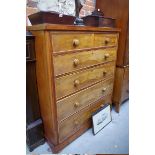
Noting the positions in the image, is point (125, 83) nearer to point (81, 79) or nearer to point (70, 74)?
point (81, 79)

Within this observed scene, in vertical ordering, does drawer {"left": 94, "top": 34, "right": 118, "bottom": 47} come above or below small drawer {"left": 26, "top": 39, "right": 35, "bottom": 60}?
above

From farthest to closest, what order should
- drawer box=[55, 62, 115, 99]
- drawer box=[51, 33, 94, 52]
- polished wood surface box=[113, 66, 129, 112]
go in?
polished wood surface box=[113, 66, 129, 112] < drawer box=[55, 62, 115, 99] < drawer box=[51, 33, 94, 52]

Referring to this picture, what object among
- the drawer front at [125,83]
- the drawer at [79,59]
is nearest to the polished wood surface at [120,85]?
the drawer front at [125,83]

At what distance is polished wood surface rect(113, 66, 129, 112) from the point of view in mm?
1658

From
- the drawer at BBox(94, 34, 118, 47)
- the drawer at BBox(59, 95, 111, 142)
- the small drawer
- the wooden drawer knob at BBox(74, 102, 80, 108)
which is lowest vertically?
the drawer at BBox(59, 95, 111, 142)

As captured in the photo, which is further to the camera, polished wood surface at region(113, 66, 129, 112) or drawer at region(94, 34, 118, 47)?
polished wood surface at region(113, 66, 129, 112)

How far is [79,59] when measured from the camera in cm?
115

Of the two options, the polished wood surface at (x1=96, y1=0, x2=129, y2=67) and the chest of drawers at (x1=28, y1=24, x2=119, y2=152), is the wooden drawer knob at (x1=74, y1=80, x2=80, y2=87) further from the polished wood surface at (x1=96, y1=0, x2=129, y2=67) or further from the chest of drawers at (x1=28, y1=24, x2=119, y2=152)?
the polished wood surface at (x1=96, y1=0, x2=129, y2=67)

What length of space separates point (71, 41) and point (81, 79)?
0.32 m

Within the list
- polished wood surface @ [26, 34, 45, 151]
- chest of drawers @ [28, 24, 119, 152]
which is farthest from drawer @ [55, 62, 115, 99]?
polished wood surface @ [26, 34, 45, 151]

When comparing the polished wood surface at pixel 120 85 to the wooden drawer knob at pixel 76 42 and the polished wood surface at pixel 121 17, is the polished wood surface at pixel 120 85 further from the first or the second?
the wooden drawer knob at pixel 76 42

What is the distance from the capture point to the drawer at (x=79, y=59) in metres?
1.01

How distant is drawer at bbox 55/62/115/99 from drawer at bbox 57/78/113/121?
51mm

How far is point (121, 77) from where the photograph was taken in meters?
1.66
